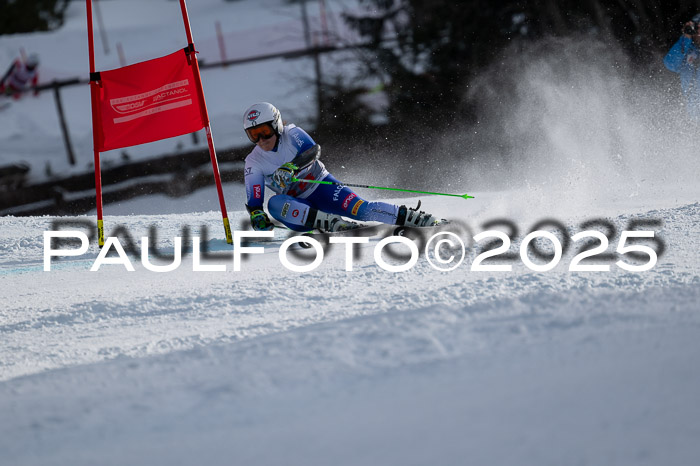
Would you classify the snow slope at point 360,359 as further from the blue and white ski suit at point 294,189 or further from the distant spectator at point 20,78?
the distant spectator at point 20,78

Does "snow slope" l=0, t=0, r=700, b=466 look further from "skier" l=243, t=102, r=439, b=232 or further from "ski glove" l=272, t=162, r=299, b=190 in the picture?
"ski glove" l=272, t=162, r=299, b=190

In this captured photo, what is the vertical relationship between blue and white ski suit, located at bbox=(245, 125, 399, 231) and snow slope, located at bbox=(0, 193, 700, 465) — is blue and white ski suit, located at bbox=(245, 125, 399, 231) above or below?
above

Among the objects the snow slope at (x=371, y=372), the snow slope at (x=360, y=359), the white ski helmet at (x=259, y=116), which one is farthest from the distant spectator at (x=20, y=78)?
the snow slope at (x=371, y=372)

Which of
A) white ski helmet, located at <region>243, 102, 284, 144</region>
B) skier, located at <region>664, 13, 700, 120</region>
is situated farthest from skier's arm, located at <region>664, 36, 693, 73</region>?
white ski helmet, located at <region>243, 102, 284, 144</region>

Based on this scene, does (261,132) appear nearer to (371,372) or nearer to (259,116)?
(259,116)

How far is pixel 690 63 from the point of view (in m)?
8.44

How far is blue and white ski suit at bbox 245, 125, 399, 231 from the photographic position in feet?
19.0

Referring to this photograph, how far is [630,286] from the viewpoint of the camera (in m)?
3.55

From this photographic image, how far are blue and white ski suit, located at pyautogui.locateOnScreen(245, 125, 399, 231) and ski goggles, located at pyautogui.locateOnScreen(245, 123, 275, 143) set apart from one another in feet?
0.38

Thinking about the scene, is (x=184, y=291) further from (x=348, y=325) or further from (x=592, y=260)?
(x=592, y=260)

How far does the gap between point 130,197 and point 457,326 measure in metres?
13.2

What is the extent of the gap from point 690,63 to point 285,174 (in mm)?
5362

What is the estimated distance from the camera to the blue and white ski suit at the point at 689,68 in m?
8.41

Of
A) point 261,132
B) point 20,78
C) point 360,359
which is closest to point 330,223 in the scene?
point 261,132
